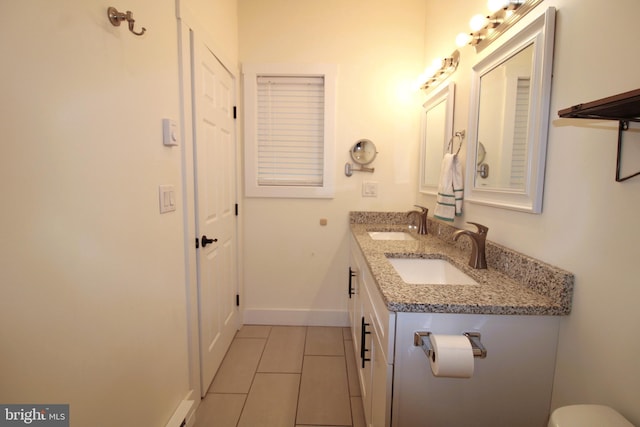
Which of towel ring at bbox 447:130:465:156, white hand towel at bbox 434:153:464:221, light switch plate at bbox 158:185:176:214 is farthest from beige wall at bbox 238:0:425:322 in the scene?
light switch plate at bbox 158:185:176:214

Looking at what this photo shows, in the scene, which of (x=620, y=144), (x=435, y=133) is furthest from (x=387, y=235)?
(x=620, y=144)

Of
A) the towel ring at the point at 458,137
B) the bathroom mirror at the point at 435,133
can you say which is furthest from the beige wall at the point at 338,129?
the towel ring at the point at 458,137

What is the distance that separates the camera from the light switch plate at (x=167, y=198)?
1182 mm

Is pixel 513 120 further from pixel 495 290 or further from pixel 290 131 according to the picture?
pixel 290 131

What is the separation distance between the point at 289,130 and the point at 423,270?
160 centimetres

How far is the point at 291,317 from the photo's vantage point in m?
2.49

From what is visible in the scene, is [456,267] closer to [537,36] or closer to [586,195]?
[586,195]

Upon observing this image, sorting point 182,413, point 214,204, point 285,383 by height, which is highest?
point 214,204

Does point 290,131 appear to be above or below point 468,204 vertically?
above

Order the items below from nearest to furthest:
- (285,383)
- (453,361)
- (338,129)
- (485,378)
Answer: (453,361) < (485,378) < (285,383) < (338,129)

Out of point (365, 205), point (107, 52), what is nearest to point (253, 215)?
point (365, 205)

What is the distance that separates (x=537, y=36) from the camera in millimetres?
1017

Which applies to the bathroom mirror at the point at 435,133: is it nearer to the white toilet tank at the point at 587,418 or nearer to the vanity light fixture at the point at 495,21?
the vanity light fixture at the point at 495,21

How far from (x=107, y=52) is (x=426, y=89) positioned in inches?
81.0
